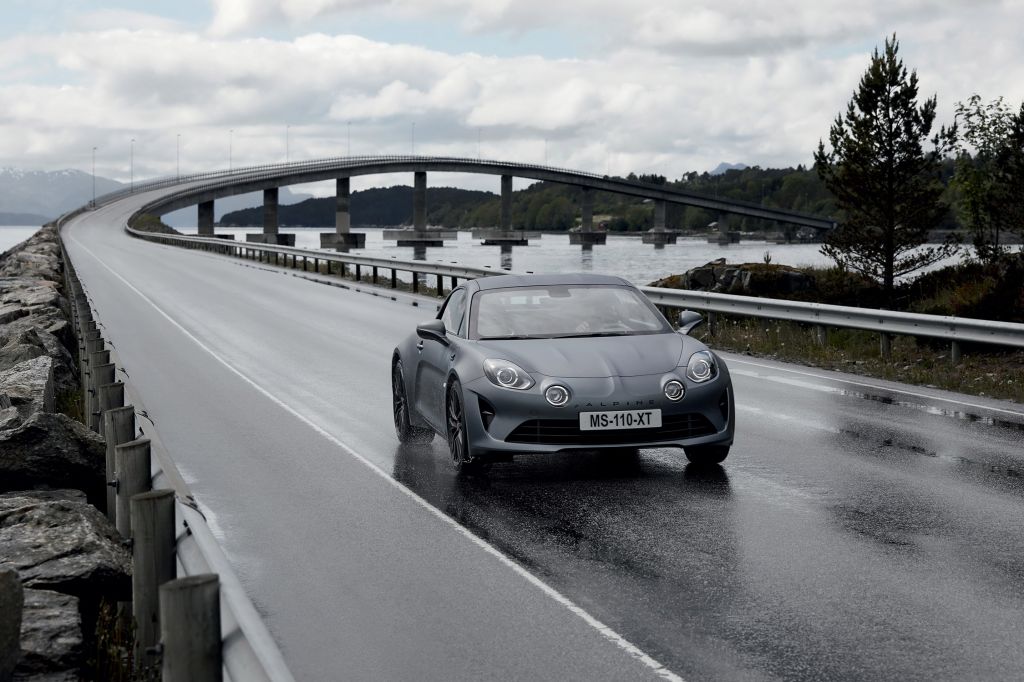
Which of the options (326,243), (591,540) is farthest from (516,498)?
(326,243)

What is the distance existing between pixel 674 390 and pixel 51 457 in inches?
162

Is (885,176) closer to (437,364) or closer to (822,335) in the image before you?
(822,335)

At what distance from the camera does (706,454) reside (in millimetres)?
9422

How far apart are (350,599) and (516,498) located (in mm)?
2523

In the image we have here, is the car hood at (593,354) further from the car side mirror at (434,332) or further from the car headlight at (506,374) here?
the car side mirror at (434,332)

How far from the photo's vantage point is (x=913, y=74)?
140ft

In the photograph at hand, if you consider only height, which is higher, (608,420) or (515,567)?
(608,420)

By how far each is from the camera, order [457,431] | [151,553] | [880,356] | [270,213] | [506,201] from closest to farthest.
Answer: [151,553] → [457,431] → [880,356] → [270,213] → [506,201]

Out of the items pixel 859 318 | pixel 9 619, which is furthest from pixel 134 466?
pixel 859 318

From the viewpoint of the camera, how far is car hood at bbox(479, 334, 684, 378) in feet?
29.2

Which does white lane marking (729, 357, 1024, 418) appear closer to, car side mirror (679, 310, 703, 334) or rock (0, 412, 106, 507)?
car side mirror (679, 310, 703, 334)

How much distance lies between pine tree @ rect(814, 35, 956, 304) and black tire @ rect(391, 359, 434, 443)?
110 ft

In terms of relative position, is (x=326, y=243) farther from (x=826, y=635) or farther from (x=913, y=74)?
(x=826, y=635)

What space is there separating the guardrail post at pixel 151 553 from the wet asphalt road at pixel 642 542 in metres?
0.75
